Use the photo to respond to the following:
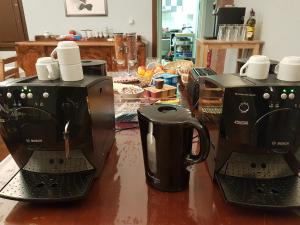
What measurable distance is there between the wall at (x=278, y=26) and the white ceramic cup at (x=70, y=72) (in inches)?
60.7

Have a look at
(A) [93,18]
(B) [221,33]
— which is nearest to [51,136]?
(B) [221,33]

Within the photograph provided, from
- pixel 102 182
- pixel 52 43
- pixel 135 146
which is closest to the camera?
pixel 102 182

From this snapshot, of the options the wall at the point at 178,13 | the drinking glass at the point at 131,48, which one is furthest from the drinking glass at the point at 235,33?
the wall at the point at 178,13

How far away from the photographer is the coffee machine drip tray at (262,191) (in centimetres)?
45

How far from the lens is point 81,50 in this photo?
314 cm

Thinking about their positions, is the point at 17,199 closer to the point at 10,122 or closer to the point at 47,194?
the point at 47,194

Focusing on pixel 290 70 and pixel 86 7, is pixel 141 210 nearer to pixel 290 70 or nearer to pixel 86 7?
pixel 290 70

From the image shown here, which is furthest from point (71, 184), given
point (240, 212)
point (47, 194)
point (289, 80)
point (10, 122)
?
point (289, 80)

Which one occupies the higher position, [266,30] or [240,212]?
[266,30]

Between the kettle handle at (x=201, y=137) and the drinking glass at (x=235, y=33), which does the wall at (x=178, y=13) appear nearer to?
the drinking glass at (x=235, y=33)

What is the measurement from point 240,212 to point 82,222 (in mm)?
316

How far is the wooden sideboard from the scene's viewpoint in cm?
311

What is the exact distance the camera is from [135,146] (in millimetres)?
731

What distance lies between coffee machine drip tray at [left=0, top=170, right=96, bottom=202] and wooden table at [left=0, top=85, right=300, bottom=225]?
1.1 inches
